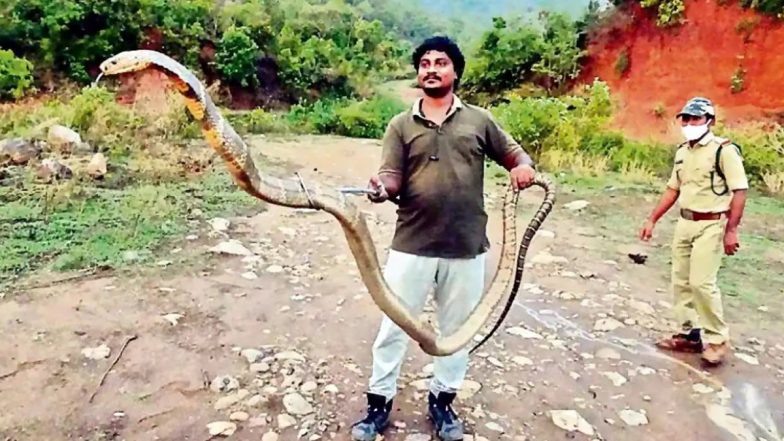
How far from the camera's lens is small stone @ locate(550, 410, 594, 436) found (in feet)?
9.71

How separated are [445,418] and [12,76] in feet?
37.1

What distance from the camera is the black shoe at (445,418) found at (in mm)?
2775

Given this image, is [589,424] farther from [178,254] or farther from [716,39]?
[716,39]

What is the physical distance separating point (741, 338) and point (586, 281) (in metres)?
1.07

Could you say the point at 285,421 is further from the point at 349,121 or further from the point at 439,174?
the point at 349,121

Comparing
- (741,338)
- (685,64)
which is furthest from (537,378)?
(685,64)

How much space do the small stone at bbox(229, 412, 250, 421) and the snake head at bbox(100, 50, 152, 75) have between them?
1.76m

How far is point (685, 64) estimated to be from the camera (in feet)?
50.1

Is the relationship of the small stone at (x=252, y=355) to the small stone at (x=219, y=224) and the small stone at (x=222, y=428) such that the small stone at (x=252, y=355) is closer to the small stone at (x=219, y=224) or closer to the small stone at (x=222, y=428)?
the small stone at (x=222, y=428)

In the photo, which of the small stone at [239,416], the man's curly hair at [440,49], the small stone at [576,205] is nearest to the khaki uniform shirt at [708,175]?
the man's curly hair at [440,49]

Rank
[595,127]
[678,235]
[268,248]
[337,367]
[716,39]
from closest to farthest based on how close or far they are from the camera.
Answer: [337,367] < [678,235] < [268,248] < [595,127] < [716,39]

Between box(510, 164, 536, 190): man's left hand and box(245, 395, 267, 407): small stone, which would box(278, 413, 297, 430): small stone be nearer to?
box(245, 395, 267, 407): small stone

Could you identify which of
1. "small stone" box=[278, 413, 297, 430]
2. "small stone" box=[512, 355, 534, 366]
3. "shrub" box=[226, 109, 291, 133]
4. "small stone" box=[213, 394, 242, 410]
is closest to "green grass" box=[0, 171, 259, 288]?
"small stone" box=[213, 394, 242, 410]

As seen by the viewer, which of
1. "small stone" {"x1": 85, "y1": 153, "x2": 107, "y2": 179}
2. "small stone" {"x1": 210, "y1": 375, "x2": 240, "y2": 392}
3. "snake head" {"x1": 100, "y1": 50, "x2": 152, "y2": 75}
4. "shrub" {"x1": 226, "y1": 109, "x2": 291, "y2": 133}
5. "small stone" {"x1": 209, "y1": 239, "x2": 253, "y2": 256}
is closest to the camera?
"snake head" {"x1": 100, "y1": 50, "x2": 152, "y2": 75}
